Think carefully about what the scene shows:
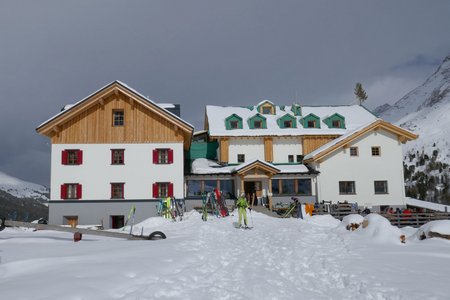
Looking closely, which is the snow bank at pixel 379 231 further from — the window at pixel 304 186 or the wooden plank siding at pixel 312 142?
the wooden plank siding at pixel 312 142

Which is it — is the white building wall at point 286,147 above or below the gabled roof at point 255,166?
above

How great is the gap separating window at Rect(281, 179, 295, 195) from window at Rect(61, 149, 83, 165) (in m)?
16.8

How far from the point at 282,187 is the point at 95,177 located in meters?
15.6

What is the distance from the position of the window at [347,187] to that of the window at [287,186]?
4315mm

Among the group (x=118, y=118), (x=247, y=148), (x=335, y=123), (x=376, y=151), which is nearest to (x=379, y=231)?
(x=118, y=118)

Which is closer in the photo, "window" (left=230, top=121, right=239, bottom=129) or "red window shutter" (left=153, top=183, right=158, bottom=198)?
"red window shutter" (left=153, top=183, right=158, bottom=198)

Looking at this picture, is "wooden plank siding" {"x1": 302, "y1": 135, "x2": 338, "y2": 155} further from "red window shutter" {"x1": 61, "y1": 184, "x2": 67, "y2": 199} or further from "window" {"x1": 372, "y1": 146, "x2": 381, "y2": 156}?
"red window shutter" {"x1": 61, "y1": 184, "x2": 67, "y2": 199}

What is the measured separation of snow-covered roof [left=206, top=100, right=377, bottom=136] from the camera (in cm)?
3459

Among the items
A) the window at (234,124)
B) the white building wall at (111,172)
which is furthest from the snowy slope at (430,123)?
the white building wall at (111,172)

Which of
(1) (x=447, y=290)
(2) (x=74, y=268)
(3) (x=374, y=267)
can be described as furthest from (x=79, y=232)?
(1) (x=447, y=290)

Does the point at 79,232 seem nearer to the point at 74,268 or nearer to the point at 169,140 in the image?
the point at 74,268

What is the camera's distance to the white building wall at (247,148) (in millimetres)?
34312

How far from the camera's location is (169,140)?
27000 mm

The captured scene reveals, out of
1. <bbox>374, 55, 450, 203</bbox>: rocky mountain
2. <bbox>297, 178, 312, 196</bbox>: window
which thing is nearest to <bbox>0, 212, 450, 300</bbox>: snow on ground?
<bbox>297, 178, 312, 196</bbox>: window
